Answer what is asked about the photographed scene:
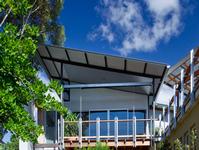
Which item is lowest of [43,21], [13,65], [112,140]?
[112,140]

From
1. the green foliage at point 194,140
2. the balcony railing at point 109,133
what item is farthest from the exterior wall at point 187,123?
the balcony railing at point 109,133

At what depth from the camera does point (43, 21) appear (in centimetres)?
2505

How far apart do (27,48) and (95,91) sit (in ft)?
50.9

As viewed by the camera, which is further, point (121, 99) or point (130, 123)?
point (121, 99)

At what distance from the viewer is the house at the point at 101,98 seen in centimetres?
2061

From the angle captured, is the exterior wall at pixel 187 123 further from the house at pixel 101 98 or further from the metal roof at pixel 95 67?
the metal roof at pixel 95 67

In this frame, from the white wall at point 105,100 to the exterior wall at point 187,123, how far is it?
939cm

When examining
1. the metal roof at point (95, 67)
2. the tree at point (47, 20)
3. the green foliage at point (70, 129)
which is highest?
the tree at point (47, 20)

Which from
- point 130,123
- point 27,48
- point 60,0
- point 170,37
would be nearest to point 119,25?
point 170,37

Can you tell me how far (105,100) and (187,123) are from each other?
12.7 m

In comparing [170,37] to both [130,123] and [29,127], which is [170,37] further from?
[29,127]

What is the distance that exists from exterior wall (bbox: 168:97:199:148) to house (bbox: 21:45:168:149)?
599 cm

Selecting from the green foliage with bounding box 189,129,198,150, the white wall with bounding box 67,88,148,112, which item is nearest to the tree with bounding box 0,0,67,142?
the green foliage with bounding box 189,129,198,150

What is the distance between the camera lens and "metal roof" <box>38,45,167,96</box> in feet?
→ 67.9
